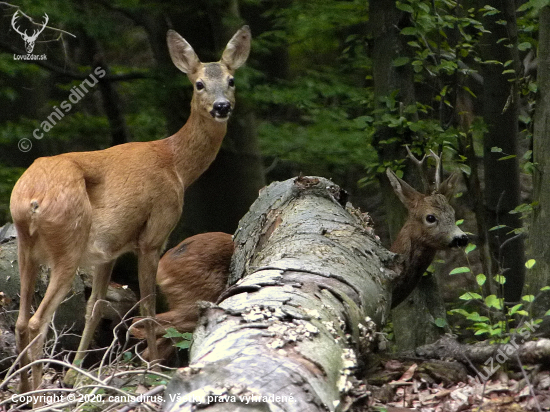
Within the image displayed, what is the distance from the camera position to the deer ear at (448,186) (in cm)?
717

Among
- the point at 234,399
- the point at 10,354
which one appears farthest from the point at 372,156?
the point at 234,399

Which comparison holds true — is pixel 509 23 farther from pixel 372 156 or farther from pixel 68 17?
pixel 68 17

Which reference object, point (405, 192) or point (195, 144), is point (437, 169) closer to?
point (405, 192)

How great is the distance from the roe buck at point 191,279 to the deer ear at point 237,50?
169 centimetres

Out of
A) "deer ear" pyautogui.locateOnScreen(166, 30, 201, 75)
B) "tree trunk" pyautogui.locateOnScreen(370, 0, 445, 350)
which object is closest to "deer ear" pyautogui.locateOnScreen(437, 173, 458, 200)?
"tree trunk" pyautogui.locateOnScreen(370, 0, 445, 350)

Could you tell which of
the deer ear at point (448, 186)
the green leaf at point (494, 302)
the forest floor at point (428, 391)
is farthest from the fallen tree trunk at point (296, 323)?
the deer ear at point (448, 186)

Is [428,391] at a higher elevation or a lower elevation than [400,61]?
lower

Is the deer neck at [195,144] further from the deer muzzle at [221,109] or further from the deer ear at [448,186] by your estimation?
the deer ear at [448,186]

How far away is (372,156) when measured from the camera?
10039 millimetres

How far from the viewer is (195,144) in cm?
677

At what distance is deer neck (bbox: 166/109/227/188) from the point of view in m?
6.74

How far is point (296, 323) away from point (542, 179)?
2687 millimetres

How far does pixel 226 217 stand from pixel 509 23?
4403 millimetres

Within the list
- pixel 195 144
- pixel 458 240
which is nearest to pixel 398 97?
pixel 458 240
